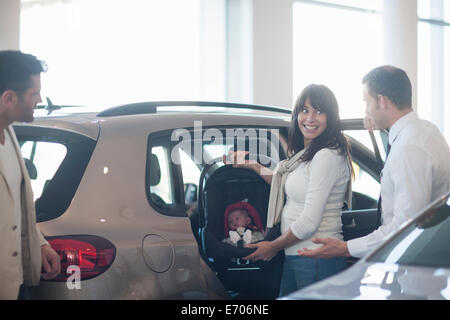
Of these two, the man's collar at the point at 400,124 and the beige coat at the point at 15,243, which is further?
the man's collar at the point at 400,124

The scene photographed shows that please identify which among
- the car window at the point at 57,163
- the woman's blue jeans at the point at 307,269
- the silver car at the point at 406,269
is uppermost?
the car window at the point at 57,163

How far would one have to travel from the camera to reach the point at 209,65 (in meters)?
8.60

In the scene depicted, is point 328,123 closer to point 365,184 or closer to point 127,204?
point 127,204

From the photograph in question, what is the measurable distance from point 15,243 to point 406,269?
4.08ft

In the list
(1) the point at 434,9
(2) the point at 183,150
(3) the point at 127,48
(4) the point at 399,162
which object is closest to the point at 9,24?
(3) the point at 127,48

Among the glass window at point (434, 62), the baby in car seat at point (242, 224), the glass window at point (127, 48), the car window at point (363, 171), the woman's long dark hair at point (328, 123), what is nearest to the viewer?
the woman's long dark hair at point (328, 123)

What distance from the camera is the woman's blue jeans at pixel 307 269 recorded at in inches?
101

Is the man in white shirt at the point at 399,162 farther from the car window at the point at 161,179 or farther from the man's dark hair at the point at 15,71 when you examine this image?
the man's dark hair at the point at 15,71

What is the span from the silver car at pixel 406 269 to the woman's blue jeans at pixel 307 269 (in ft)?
1.80

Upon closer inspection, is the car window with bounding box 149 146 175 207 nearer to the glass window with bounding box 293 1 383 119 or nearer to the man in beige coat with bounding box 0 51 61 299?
the man in beige coat with bounding box 0 51 61 299

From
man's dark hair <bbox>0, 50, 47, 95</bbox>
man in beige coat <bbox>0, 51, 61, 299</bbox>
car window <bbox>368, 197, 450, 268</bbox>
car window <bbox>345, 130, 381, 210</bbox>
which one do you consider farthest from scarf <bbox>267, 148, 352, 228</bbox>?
man's dark hair <bbox>0, 50, 47, 95</bbox>

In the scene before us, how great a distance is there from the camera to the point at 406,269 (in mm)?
1847

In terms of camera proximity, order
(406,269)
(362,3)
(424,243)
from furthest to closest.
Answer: (362,3) → (424,243) → (406,269)

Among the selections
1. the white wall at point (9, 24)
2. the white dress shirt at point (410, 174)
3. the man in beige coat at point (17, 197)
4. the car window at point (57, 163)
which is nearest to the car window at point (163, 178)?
the car window at point (57, 163)
